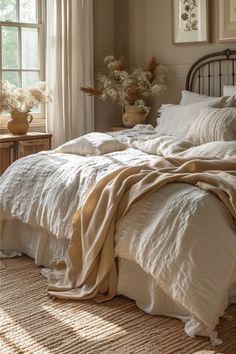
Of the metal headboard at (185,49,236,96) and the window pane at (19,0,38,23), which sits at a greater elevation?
the window pane at (19,0,38,23)

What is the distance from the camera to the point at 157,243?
2.63m

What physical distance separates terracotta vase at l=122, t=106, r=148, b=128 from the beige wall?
327mm

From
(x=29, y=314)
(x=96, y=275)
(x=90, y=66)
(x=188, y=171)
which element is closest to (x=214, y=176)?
(x=188, y=171)

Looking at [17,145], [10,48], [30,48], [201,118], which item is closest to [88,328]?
[201,118]

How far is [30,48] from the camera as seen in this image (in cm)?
544

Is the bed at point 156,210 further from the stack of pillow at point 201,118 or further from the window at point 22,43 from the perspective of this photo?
the window at point 22,43

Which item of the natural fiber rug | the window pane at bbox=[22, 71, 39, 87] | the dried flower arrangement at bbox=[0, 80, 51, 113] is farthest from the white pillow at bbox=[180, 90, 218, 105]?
the natural fiber rug

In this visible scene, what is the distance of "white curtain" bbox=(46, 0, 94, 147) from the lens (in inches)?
208

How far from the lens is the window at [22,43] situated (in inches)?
206

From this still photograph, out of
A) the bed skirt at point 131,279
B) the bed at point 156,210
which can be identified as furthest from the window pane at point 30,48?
the bed skirt at point 131,279

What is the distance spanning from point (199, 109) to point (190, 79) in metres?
0.97

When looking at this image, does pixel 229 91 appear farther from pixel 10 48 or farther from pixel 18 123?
pixel 10 48

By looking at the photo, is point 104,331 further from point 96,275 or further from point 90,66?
point 90,66

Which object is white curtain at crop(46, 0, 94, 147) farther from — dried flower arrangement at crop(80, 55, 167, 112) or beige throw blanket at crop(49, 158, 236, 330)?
beige throw blanket at crop(49, 158, 236, 330)
